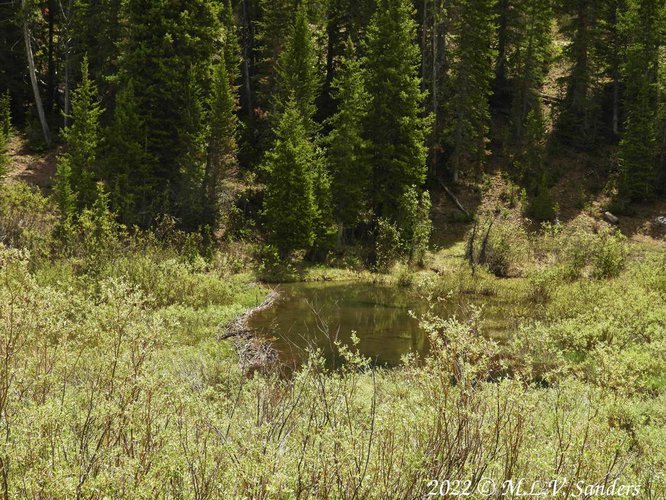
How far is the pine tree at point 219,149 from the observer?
27.6 meters

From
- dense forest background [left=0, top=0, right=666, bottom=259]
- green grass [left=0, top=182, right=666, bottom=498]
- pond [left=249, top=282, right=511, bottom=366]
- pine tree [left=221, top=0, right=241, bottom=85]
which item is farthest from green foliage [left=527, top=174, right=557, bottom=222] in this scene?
green grass [left=0, top=182, right=666, bottom=498]

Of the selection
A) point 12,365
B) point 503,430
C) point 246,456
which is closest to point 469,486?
point 503,430

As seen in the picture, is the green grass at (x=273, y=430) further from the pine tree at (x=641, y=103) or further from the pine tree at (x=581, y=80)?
the pine tree at (x=581, y=80)

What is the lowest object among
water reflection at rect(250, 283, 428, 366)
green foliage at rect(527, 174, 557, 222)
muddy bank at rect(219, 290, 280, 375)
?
water reflection at rect(250, 283, 428, 366)

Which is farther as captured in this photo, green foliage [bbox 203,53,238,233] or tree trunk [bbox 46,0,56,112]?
tree trunk [bbox 46,0,56,112]

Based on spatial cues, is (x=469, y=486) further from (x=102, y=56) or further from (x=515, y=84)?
(x=515, y=84)

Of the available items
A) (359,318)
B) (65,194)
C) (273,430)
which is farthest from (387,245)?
(273,430)

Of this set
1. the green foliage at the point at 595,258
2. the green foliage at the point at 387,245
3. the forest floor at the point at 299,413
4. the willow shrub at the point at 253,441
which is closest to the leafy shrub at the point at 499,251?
the green foliage at the point at 387,245

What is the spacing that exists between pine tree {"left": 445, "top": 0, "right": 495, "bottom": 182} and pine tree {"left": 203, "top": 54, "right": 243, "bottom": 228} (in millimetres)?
13086

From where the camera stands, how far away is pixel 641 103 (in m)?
34.1

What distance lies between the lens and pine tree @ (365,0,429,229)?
3019 cm

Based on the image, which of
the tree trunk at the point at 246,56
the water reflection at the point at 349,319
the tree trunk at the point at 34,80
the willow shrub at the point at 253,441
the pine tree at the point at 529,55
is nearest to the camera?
the willow shrub at the point at 253,441

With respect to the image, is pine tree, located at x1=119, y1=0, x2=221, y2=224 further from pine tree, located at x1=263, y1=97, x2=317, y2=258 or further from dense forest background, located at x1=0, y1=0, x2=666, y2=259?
pine tree, located at x1=263, y1=97, x2=317, y2=258

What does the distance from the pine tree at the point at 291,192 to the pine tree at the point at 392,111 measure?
196 inches
